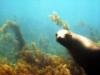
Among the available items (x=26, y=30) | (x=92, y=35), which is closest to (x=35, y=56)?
(x=92, y=35)

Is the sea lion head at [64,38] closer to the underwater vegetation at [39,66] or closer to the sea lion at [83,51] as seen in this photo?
the sea lion at [83,51]

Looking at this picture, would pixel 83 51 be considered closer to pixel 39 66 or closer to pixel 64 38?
pixel 64 38

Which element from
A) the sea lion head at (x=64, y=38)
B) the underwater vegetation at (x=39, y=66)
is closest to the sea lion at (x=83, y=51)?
the sea lion head at (x=64, y=38)

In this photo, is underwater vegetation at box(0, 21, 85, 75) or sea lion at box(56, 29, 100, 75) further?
underwater vegetation at box(0, 21, 85, 75)

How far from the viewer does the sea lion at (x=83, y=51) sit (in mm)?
3078

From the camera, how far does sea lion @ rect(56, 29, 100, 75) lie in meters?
3.08

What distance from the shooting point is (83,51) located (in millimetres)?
3131

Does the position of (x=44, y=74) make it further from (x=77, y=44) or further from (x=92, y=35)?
(x=92, y=35)

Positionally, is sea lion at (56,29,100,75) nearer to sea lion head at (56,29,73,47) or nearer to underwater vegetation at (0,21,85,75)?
sea lion head at (56,29,73,47)

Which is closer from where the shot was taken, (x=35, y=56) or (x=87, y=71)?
(x=87, y=71)

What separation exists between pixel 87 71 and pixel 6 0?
11999 centimetres

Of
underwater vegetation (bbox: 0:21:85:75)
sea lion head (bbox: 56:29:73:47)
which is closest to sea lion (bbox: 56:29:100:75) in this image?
sea lion head (bbox: 56:29:73:47)

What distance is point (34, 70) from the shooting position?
23.1 feet

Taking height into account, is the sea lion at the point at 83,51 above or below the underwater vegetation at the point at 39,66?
below
